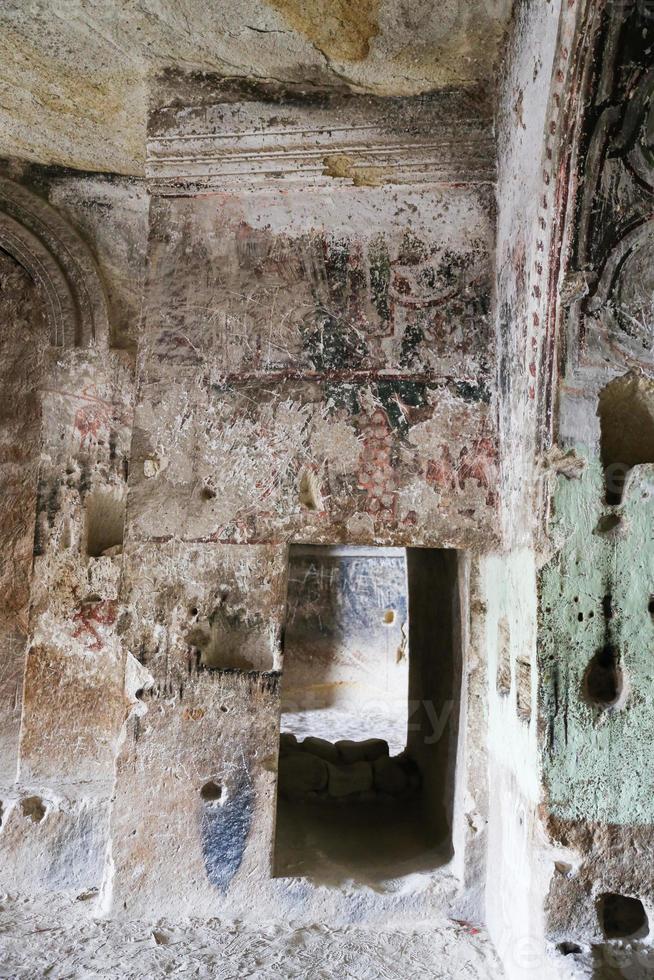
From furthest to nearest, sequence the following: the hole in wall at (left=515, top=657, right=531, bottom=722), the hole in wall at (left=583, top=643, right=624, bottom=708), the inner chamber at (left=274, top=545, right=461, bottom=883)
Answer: the inner chamber at (left=274, top=545, right=461, bottom=883) → the hole in wall at (left=515, top=657, right=531, bottom=722) → the hole in wall at (left=583, top=643, right=624, bottom=708)

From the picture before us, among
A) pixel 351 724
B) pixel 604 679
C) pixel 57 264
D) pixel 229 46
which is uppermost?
pixel 229 46

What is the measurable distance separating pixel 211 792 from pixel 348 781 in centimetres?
140

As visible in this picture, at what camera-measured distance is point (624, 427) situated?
2.99 m

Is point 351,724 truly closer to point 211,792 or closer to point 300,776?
point 300,776

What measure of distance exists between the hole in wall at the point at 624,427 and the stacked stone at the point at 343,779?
2633 mm

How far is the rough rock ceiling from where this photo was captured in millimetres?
3119

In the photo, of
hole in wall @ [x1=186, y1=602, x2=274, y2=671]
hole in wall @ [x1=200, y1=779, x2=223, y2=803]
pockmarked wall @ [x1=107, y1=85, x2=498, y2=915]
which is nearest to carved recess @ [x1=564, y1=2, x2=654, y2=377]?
pockmarked wall @ [x1=107, y1=85, x2=498, y2=915]

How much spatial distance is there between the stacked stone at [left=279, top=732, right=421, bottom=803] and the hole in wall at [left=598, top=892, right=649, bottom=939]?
198 centimetres

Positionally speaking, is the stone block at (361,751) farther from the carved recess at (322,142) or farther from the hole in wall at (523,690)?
the carved recess at (322,142)

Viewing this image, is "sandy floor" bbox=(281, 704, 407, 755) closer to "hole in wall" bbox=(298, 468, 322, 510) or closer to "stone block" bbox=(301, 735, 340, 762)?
"stone block" bbox=(301, 735, 340, 762)

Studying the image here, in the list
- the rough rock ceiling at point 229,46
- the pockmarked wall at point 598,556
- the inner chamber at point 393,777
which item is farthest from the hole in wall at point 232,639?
the rough rock ceiling at point 229,46

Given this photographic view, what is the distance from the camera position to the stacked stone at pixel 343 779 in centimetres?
463

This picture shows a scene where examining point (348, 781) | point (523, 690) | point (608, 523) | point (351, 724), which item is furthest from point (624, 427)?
point (351, 724)

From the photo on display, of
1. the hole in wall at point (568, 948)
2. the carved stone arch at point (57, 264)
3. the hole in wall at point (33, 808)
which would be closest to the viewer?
the hole in wall at point (568, 948)
